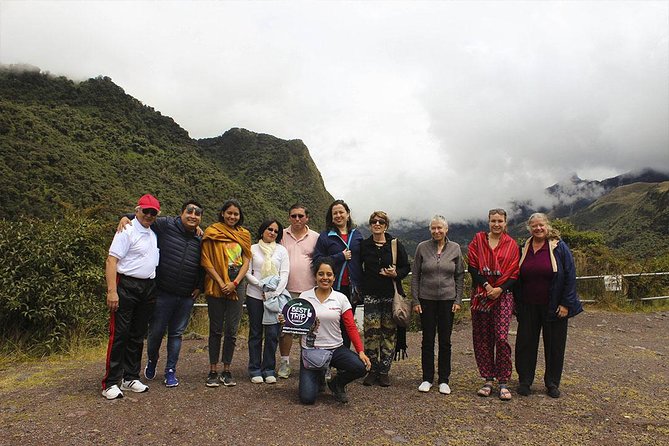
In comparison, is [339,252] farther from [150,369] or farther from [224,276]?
[150,369]

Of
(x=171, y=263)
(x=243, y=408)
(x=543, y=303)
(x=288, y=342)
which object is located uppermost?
(x=171, y=263)

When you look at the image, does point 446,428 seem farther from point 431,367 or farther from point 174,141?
point 174,141

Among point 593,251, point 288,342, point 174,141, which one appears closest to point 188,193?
point 174,141

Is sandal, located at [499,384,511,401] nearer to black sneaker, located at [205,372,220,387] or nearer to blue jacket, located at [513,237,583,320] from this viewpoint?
blue jacket, located at [513,237,583,320]

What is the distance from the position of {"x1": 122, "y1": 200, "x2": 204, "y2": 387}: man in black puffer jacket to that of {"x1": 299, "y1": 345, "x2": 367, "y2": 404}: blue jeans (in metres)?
1.38

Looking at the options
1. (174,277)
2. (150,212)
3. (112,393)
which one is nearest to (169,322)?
(174,277)

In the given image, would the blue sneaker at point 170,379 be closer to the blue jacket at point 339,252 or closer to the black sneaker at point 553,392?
the blue jacket at point 339,252

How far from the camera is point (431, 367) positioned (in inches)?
186

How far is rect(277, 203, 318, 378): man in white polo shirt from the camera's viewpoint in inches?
192

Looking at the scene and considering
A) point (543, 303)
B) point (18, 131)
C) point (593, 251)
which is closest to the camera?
point (543, 303)

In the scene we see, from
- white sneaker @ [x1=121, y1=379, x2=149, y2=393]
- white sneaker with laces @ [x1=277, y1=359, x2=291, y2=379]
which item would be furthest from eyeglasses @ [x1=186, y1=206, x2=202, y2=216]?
white sneaker with laces @ [x1=277, y1=359, x2=291, y2=379]

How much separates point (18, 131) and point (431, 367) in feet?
150

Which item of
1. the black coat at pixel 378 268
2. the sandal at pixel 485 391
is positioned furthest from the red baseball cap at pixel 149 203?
the sandal at pixel 485 391

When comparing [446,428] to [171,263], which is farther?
[171,263]
